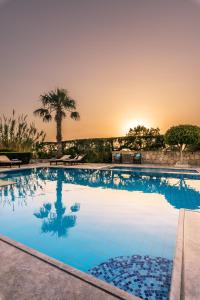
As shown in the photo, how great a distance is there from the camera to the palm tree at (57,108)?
1756 cm

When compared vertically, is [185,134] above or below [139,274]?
above

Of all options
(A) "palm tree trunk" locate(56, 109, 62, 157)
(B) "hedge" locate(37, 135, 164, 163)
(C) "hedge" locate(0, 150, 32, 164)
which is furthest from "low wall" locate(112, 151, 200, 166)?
(C) "hedge" locate(0, 150, 32, 164)

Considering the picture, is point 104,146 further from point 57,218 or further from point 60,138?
point 57,218

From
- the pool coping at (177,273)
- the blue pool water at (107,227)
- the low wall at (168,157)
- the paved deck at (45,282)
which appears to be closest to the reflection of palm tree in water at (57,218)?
the blue pool water at (107,227)

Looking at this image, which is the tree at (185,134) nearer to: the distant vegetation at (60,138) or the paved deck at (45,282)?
the distant vegetation at (60,138)

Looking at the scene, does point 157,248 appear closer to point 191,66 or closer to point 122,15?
point 122,15

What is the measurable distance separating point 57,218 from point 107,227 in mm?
1300

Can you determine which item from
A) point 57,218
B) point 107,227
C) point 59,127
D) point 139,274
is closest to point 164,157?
point 59,127

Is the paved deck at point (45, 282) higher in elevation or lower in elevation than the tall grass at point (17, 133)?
lower

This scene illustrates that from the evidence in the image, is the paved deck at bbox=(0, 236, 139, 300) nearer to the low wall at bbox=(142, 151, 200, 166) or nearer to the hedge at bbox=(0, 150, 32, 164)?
the hedge at bbox=(0, 150, 32, 164)

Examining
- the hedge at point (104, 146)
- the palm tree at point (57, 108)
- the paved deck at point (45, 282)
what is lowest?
the paved deck at point (45, 282)

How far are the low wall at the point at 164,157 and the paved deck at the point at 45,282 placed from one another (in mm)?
15090

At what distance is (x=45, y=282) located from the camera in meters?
2.01

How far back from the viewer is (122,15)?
455 inches
